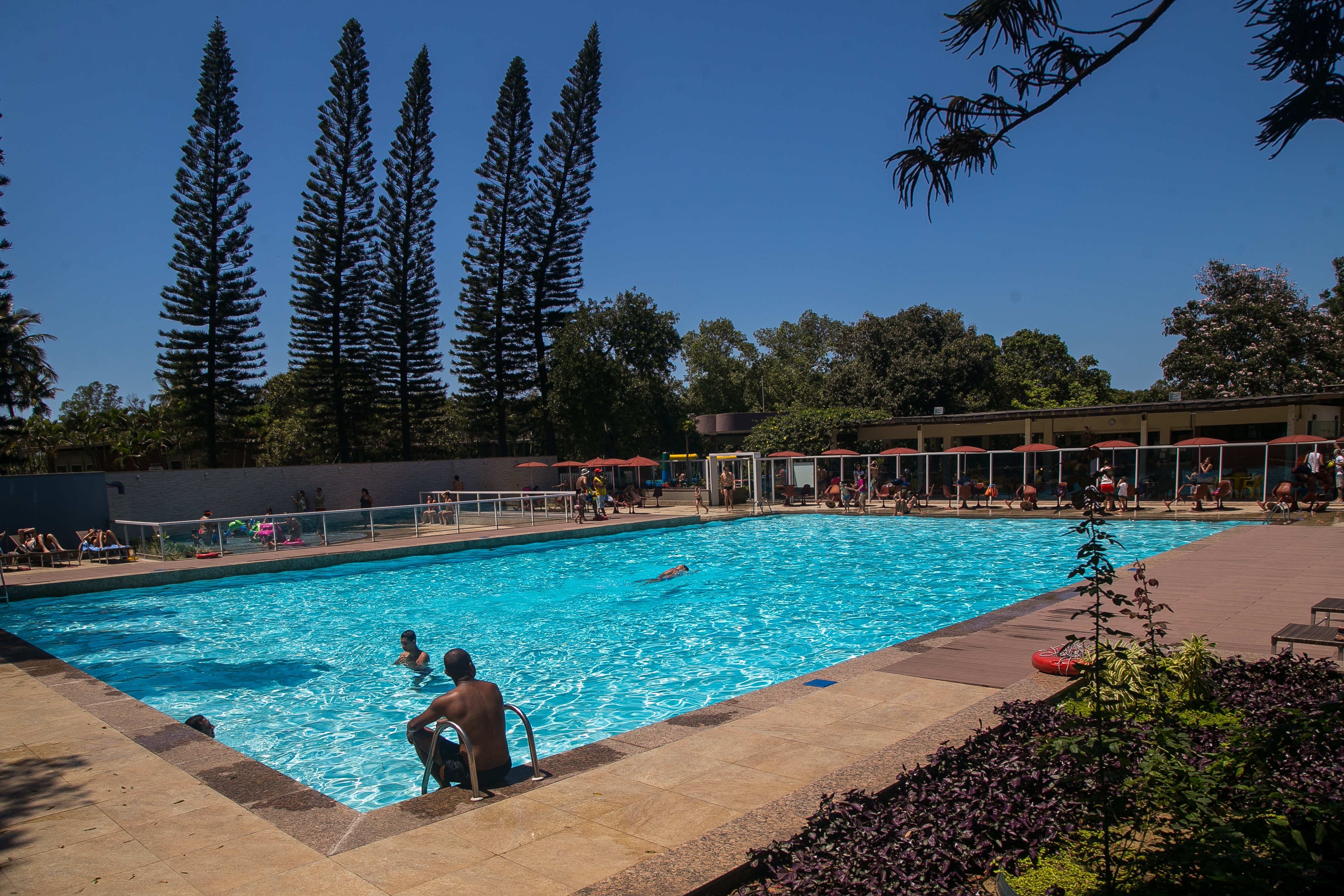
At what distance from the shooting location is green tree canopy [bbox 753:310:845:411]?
6009 centimetres

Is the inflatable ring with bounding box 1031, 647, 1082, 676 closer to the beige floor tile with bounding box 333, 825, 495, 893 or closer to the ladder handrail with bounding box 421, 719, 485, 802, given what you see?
the ladder handrail with bounding box 421, 719, 485, 802

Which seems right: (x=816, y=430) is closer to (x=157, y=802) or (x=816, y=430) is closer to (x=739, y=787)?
(x=739, y=787)

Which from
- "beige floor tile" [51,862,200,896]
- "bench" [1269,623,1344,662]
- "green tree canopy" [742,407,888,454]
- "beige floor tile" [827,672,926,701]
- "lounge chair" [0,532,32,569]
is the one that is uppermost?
"green tree canopy" [742,407,888,454]

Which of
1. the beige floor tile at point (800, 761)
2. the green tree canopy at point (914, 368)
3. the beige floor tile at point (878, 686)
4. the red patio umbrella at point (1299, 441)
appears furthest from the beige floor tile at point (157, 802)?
the green tree canopy at point (914, 368)

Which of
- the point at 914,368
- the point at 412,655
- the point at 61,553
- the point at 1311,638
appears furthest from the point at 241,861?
the point at 914,368

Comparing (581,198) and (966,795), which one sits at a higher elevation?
(581,198)

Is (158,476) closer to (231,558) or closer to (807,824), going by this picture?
(231,558)

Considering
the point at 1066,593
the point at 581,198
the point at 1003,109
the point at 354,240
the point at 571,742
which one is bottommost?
the point at 571,742

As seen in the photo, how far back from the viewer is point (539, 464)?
101 feet

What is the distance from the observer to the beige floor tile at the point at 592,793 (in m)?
3.45

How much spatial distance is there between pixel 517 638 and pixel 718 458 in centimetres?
1486

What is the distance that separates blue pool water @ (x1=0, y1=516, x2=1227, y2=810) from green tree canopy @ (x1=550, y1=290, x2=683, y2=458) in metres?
17.2

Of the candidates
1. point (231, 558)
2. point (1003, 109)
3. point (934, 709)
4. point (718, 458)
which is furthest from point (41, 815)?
point (718, 458)

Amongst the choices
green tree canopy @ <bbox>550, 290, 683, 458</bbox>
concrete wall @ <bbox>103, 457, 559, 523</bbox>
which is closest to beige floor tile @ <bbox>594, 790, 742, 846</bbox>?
concrete wall @ <bbox>103, 457, 559, 523</bbox>
